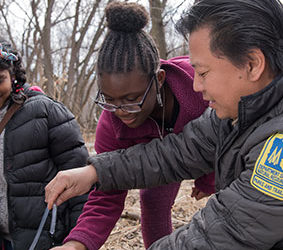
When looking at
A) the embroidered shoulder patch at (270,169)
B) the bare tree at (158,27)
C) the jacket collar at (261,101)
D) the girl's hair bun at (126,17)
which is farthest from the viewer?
the bare tree at (158,27)

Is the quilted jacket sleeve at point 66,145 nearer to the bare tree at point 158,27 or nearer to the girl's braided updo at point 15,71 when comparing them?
the girl's braided updo at point 15,71

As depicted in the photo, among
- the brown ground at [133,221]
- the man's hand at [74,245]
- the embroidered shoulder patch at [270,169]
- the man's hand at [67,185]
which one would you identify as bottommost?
the brown ground at [133,221]

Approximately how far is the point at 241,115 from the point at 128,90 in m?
0.61

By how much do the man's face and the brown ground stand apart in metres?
2.08

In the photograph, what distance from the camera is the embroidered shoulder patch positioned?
1102 mm

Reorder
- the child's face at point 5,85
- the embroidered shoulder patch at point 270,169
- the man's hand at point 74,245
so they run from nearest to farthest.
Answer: the embroidered shoulder patch at point 270,169
the man's hand at point 74,245
the child's face at point 5,85

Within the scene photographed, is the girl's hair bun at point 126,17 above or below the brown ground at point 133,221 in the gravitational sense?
above

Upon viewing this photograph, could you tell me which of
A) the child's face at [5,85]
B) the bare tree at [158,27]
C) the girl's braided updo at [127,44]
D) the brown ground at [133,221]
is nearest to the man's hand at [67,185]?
the girl's braided updo at [127,44]

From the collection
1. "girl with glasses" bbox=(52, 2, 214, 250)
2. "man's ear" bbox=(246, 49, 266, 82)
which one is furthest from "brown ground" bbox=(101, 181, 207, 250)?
"man's ear" bbox=(246, 49, 266, 82)

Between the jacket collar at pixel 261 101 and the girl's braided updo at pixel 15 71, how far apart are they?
1392mm

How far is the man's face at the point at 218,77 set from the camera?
1283 millimetres

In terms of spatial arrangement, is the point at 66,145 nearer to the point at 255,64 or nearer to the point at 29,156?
the point at 29,156

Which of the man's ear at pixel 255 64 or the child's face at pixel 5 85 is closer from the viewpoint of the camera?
the man's ear at pixel 255 64

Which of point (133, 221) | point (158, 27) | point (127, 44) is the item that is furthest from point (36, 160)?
point (158, 27)
